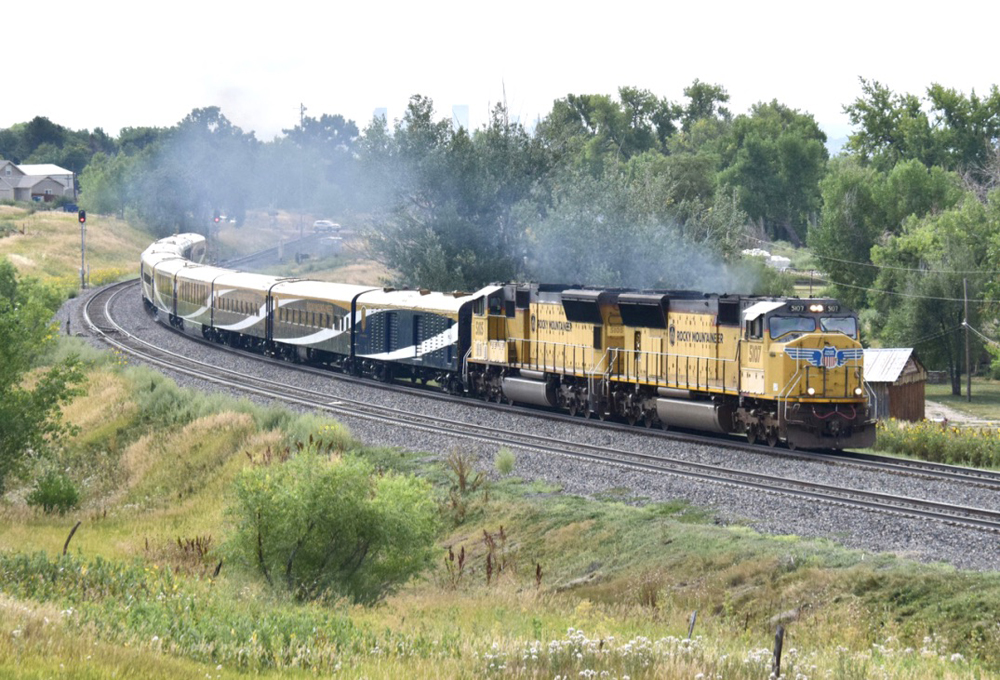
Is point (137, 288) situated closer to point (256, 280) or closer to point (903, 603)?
point (256, 280)

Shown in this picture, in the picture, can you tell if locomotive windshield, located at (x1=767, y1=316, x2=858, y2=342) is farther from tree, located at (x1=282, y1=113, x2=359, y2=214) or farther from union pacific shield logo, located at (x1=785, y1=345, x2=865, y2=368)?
tree, located at (x1=282, y1=113, x2=359, y2=214)

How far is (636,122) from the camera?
145000 millimetres

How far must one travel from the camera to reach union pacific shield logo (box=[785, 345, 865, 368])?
74.6 feet

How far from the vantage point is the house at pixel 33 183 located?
141 metres

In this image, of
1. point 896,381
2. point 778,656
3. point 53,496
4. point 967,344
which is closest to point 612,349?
point 53,496

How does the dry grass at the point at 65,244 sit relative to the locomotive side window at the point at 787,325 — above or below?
above

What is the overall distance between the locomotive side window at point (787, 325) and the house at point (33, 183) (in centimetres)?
13214

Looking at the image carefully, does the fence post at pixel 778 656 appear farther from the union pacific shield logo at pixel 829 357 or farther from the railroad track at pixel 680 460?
the union pacific shield logo at pixel 829 357

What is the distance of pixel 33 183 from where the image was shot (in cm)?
14300

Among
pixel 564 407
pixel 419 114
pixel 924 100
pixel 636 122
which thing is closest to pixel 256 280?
pixel 419 114

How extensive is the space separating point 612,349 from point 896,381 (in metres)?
17.0

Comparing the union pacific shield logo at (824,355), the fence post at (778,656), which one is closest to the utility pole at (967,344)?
the union pacific shield logo at (824,355)

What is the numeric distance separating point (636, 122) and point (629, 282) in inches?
4175

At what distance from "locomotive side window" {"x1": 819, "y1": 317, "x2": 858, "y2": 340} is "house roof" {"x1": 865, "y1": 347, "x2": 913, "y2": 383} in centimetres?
1789
